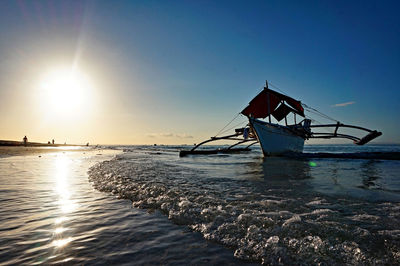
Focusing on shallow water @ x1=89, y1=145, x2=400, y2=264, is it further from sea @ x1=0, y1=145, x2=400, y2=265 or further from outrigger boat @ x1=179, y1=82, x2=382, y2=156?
outrigger boat @ x1=179, y1=82, x2=382, y2=156

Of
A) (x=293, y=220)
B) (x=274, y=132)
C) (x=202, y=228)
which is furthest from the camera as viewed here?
(x=274, y=132)

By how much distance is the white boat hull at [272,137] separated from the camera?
20.8 meters

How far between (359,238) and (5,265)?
415cm

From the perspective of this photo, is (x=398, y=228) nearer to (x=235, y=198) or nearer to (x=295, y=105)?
(x=235, y=198)

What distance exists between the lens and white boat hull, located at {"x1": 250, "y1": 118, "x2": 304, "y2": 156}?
68.4 ft

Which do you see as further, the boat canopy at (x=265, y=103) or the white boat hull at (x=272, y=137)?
the boat canopy at (x=265, y=103)

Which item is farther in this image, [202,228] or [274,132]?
[274,132]

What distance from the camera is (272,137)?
70.7ft

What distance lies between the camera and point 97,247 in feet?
7.90

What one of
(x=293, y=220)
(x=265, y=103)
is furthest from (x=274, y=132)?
(x=293, y=220)

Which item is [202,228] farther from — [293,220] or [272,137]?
[272,137]

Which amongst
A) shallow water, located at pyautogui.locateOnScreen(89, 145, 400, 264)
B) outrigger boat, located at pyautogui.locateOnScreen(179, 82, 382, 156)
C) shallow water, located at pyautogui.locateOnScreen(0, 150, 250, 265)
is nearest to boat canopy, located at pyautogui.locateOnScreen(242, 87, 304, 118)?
outrigger boat, located at pyautogui.locateOnScreen(179, 82, 382, 156)

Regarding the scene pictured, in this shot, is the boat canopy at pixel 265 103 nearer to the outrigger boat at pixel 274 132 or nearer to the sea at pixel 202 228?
the outrigger boat at pixel 274 132

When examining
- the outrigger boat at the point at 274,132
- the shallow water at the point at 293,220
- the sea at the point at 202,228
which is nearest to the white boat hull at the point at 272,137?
the outrigger boat at the point at 274,132
